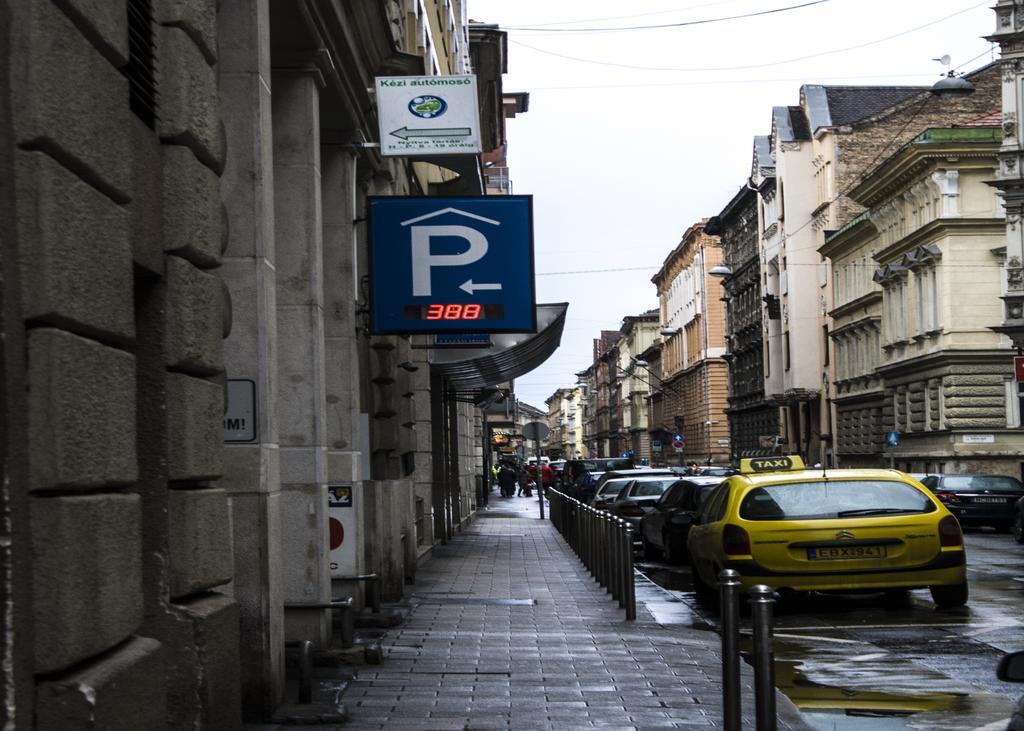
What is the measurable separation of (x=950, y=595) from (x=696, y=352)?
9634 cm

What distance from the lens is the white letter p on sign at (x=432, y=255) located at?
14.6 meters

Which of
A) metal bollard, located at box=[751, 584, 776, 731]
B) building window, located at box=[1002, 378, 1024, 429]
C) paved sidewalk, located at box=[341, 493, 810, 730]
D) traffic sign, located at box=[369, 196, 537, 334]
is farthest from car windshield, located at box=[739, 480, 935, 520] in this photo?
building window, located at box=[1002, 378, 1024, 429]

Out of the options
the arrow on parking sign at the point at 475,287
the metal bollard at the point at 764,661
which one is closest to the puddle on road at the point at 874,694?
the metal bollard at the point at 764,661

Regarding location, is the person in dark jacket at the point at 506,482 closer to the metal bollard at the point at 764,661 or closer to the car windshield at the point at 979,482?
the car windshield at the point at 979,482

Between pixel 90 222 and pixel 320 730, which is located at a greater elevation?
pixel 90 222

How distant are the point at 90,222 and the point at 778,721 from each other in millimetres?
4746

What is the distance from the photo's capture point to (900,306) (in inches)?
2341

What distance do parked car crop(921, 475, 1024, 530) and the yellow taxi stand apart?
67.0 feet

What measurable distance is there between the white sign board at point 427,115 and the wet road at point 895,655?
485cm

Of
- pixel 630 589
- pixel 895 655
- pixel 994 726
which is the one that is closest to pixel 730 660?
pixel 994 726

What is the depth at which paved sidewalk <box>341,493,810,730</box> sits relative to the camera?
343 inches

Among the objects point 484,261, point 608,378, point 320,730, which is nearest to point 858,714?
point 320,730

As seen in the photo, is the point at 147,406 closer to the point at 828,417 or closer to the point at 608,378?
the point at 828,417

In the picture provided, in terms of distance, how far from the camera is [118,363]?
208 inches
